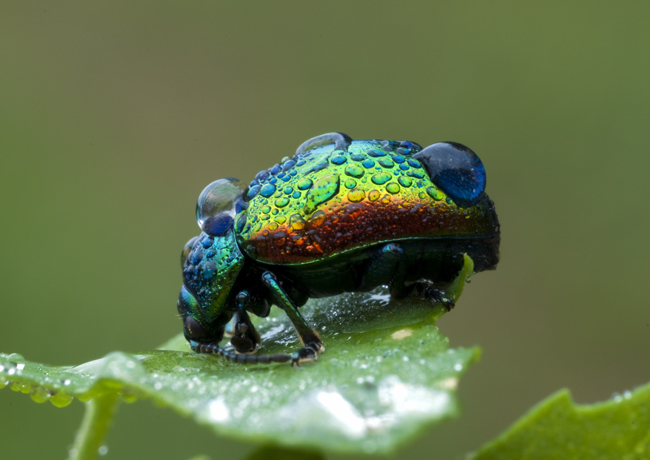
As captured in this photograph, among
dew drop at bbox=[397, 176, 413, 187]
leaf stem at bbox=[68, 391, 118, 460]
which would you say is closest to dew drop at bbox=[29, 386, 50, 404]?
leaf stem at bbox=[68, 391, 118, 460]

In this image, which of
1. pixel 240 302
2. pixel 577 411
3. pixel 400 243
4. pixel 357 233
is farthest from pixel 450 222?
pixel 577 411

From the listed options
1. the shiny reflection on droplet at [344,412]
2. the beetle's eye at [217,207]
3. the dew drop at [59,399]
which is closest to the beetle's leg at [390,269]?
the beetle's eye at [217,207]

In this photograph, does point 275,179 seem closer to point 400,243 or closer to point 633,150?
point 400,243

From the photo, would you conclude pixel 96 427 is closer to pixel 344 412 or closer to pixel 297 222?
pixel 344 412

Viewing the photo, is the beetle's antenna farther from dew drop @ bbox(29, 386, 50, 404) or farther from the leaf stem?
dew drop @ bbox(29, 386, 50, 404)

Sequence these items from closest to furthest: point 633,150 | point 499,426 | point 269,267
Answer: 1. point 269,267
2. point 499,426
3. point 633,150

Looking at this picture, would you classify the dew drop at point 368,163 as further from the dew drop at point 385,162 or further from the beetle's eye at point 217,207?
the beetle's eye at point 217,207

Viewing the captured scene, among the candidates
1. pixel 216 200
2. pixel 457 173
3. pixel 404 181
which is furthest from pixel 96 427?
pixel 457 173

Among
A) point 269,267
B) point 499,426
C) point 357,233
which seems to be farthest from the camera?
point 499,426
